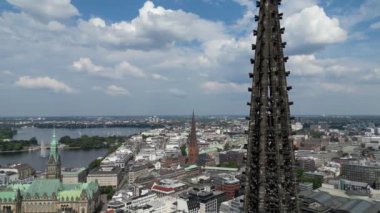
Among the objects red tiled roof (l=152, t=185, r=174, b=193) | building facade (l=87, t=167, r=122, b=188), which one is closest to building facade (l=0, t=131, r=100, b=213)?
red tiled roof (l=152, t=185, r=174, b=193)

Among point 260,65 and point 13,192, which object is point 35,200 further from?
point 260,65

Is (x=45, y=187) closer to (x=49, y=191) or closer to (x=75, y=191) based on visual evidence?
(x=49, y=191)

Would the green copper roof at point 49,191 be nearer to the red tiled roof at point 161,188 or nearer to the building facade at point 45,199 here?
the building facade at point 45,199

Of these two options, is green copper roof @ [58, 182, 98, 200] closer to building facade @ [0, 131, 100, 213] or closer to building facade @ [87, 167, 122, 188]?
building facade @ [0, 131, 100, 213]

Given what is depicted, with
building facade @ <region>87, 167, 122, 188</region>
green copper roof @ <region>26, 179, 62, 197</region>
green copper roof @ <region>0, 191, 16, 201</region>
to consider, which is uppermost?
green copper roof @ <region>26, 179, 62, 197</region>

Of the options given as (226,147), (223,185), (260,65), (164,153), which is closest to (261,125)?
(260,65)

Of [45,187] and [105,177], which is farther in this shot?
[105,177]

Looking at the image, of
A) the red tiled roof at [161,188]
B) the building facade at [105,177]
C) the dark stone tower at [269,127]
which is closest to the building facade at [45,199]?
the red tiled roof at [161,188]

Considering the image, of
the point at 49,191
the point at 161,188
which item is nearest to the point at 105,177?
the point at 161,188

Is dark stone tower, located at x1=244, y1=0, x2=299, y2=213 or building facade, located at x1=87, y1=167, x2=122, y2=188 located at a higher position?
dark stone tower, located at x1=244, y1=0, x2=299, y2=213
